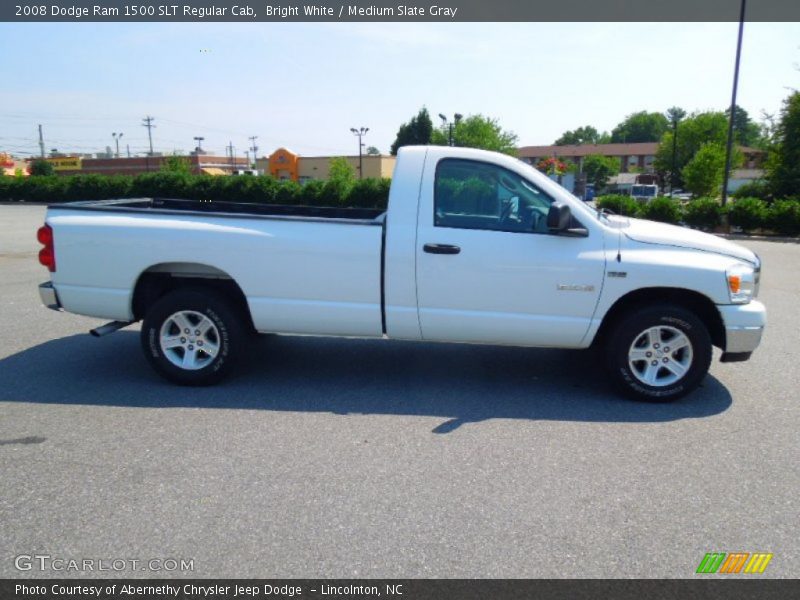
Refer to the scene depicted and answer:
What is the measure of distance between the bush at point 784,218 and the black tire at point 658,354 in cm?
1952

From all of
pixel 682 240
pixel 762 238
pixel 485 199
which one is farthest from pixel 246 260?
pixel 762 238

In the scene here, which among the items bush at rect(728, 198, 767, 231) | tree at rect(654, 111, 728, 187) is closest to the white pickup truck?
bush at rect(728, 198, 767, 231)

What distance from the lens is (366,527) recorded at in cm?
314

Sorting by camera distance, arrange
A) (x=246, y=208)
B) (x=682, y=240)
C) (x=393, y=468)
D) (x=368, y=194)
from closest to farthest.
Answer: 1. (x=393, y=468)
2. (x=682, y=240)
3. (x=246, y=208)
4. (x=368, y=194)

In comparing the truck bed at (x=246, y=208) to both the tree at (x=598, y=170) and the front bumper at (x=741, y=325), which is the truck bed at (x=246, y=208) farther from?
the tree at (x=598, y=170)

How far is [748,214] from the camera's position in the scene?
70.2 feet

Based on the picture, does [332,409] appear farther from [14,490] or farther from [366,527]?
[14,490]

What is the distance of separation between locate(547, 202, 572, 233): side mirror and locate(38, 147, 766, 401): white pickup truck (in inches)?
0.7

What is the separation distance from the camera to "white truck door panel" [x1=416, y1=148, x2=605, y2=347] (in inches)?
189

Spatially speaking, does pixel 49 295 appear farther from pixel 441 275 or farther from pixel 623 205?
pixel 623 205

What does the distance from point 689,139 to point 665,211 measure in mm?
73489

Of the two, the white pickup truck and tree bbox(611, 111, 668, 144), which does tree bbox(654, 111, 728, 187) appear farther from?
the white pickup truck
